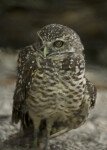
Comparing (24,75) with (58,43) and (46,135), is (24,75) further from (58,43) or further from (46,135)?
(46,135)

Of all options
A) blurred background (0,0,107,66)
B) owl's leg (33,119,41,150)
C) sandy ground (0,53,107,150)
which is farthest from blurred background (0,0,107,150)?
owl's leg (33,119,41,150)

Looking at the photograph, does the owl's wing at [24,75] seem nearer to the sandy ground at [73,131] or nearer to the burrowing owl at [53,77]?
the burrowing owl at [53,77]

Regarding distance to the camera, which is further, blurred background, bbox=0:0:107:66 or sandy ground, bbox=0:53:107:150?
blurred background, bbox=0:0:107:66

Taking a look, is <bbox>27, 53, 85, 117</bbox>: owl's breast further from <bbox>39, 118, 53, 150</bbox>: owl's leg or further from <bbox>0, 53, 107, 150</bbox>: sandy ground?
<bbox>0, 53, 107, 150</bbox>: sandy ground

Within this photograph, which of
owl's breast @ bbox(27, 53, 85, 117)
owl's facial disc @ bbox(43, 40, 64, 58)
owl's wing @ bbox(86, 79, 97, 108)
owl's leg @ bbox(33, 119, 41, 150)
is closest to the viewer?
owl's facial disc @ bbox(43, 40, 64, 58)

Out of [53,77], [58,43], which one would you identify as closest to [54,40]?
[58,43]

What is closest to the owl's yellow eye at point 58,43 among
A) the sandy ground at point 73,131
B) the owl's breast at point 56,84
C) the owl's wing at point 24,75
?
the owl's breast at point 56,84

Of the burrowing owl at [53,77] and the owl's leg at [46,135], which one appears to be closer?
the burrowing owl at [53,77]

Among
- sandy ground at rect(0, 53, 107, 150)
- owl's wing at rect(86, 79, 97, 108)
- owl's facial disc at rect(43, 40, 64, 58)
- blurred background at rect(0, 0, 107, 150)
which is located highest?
blurred background at rect(0, 0, 107, 150)

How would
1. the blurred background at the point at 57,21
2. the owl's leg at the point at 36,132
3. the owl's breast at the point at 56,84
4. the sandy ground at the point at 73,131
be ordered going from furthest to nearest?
the blurred background at the point at 57,21 < the sandy ground at the point at 73,131 < the owl's leg at the point at 36,132 < the owl's breast at the point at 56,84
